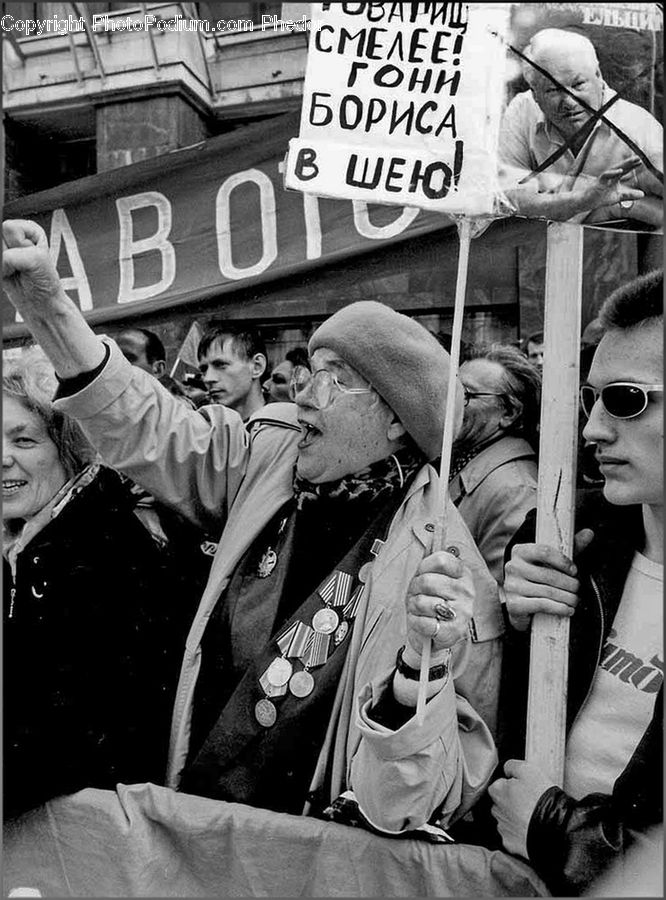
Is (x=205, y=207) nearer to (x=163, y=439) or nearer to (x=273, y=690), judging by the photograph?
(x=163, y=439)

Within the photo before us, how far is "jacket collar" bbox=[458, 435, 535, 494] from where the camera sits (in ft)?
8.12

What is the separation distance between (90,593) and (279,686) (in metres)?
0.42

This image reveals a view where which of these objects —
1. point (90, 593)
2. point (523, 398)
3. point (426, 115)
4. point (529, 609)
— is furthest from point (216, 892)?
point (523, 398)

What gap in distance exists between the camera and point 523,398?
2.67 m

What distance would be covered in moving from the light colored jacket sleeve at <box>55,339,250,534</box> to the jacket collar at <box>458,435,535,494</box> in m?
0.78

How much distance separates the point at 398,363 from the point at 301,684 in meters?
0.72

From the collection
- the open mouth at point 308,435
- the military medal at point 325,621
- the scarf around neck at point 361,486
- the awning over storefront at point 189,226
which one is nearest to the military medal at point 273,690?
the military medal at point 325,621

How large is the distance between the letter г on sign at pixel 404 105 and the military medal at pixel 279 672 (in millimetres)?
905

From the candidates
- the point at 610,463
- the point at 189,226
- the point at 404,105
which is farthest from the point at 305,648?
the point at 189,226

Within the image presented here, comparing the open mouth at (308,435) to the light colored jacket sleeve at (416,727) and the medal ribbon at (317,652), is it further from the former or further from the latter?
the medal ribbon at (317,652)

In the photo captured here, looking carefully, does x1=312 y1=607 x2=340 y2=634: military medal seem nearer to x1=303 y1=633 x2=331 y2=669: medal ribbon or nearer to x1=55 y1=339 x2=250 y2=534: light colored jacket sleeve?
x1=303 y1=633 x2=331 y2=669: medal ribbon

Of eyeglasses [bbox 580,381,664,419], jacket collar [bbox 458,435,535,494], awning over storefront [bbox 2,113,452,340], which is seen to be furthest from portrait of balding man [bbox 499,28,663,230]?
awning over storefront [bbox 2,113,452,340]

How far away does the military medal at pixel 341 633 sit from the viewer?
5.42 feet

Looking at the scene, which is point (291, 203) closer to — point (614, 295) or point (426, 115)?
point (426, 115)
